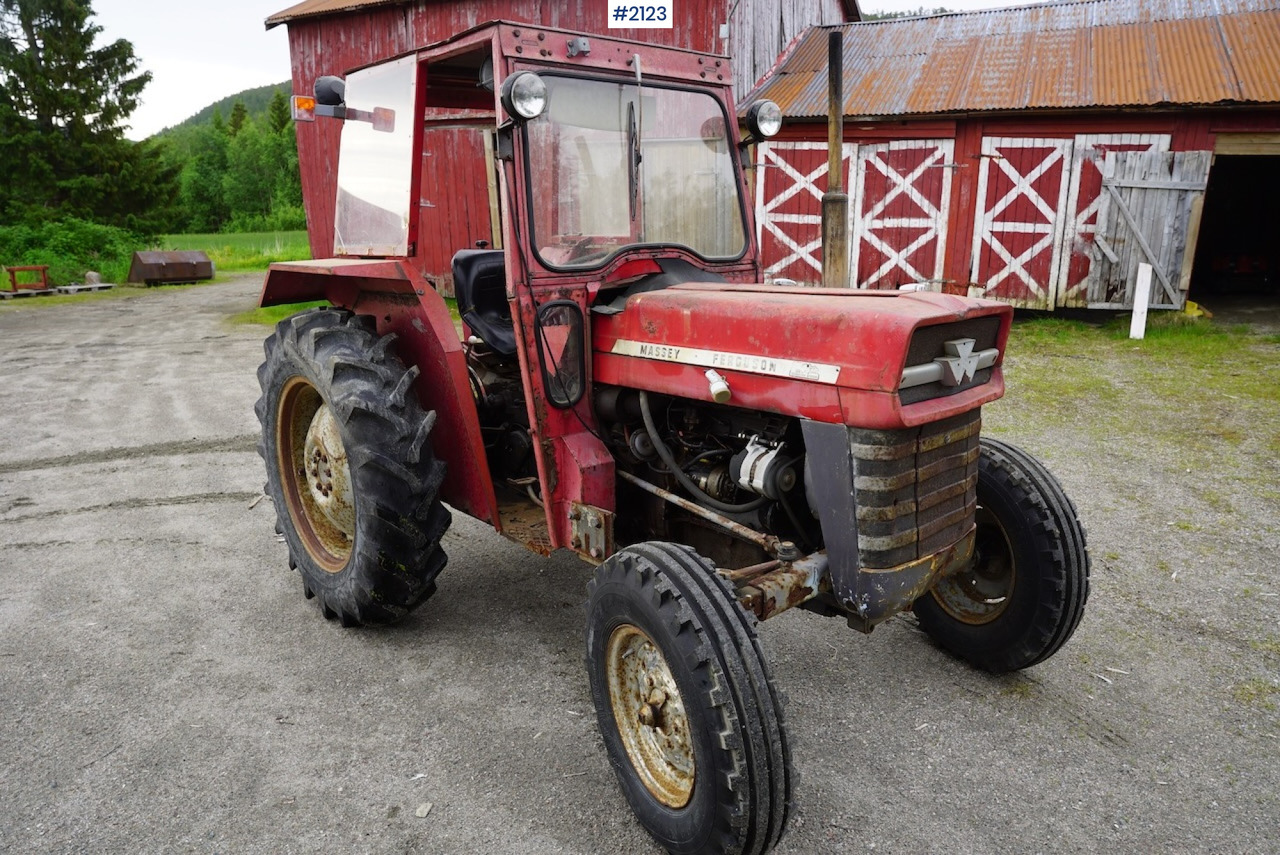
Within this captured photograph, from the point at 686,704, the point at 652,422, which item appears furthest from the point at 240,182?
the point at 686,704

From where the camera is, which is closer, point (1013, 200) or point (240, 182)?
point (1013, 200)

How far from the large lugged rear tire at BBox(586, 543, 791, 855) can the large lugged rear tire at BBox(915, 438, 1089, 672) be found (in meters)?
1.30

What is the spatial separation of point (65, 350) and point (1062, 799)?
1145cm

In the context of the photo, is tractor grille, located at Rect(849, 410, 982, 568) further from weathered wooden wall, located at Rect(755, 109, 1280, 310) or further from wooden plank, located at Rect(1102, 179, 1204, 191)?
wooden plank, located at Rect(1102, 179, 1204, 191)

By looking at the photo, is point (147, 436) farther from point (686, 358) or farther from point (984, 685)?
point (984, 685)

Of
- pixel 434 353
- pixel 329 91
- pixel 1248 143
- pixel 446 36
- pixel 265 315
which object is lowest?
pixel 265 315

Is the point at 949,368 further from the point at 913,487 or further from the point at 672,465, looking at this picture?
the point at 672,465

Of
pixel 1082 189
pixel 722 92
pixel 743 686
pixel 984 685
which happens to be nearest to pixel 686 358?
pixel 743 686

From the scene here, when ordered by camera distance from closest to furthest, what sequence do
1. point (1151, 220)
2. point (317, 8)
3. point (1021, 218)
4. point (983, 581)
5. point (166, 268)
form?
point (983, 581), point (1151, 220), point (1021, 218), point (317, 8), point (166, 268)

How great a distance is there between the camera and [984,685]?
10.2 feet

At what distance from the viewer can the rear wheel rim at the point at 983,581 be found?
3117 millimetres

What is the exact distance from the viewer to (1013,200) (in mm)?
10766

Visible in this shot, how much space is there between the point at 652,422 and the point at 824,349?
2.51 ft

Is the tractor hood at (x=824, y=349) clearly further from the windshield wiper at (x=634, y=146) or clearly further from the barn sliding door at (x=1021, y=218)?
the barn sliding door at (x=1021, y=218)
